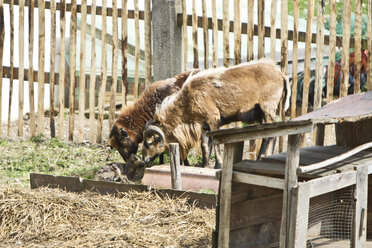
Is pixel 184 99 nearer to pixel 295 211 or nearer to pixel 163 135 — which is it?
pixel 163 135

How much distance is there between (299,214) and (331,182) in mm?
430

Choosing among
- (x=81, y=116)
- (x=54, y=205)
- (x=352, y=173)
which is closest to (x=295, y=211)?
(x=352, y=173)

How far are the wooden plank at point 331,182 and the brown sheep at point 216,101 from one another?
439 centimetres

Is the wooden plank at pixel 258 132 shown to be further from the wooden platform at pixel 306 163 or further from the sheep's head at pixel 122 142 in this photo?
the sheep's head at pixel 122 142

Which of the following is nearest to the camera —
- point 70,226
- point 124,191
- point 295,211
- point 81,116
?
point 295,211

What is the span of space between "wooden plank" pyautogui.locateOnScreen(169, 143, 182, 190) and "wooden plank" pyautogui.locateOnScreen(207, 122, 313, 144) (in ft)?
7.81

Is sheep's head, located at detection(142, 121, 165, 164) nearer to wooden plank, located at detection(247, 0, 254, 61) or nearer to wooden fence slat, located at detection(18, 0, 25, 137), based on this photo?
wooden plank, located at detection(247, 0, 254, 61)

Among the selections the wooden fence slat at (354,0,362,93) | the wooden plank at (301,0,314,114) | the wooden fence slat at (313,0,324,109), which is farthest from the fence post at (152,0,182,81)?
the wooden fence slat at (354,0,362,93)

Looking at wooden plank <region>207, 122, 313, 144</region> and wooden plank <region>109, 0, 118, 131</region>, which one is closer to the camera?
wooden plank <region>207, 122, 313, 144</region>

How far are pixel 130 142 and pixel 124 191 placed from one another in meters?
2.49

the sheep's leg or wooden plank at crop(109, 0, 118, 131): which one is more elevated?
wooden plank at crop(109, 0, 118, 131)

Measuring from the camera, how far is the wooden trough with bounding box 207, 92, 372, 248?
13.4ft

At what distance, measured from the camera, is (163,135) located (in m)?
8.88

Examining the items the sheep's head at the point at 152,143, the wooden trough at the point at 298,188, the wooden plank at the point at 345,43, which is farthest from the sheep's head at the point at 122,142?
the wooden trough at the point at 298,188
